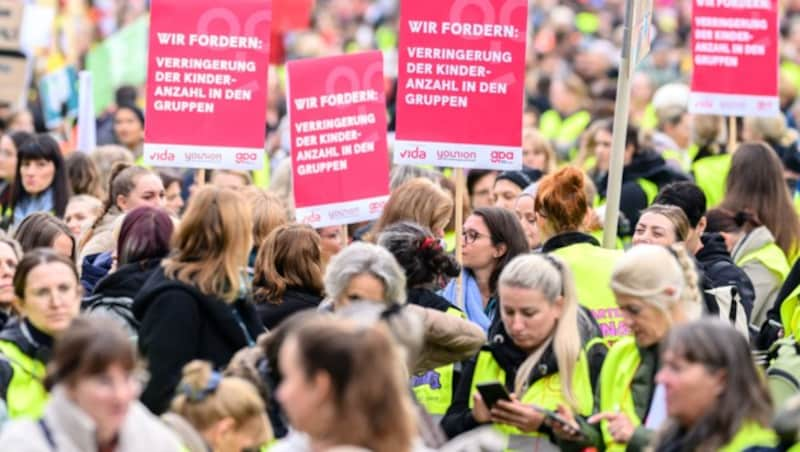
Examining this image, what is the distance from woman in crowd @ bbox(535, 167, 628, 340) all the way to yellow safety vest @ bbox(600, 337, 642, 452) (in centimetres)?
118

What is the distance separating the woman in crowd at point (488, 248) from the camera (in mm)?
9203

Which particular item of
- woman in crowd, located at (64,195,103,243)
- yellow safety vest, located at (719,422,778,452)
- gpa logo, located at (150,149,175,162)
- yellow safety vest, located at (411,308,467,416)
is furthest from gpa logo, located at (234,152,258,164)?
yellow safety vest, located at (719,422,778,452)

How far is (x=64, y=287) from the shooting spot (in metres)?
7.25

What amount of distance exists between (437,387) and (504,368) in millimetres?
1005

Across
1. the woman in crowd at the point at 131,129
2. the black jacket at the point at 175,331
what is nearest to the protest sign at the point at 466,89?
the black jacket at the point at 175,331

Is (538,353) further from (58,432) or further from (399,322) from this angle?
(58,432)

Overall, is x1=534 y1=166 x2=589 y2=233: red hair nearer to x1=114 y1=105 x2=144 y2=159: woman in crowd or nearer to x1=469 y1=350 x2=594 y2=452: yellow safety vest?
x1=469 y1=350 x2=594 y2=452: yellow safety vest

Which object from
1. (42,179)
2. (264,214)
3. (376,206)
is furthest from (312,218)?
(42,179)

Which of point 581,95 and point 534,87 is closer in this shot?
point 581,95

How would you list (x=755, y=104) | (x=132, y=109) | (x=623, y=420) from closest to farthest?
(x=623, y=420), (x=755, y=104), (x=132, y=109)

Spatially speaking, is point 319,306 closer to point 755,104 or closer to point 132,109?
point 755,104

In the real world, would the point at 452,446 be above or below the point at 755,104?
below

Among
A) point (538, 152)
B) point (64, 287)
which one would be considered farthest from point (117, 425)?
point (538, 152)

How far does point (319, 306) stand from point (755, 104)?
547 centimetres
